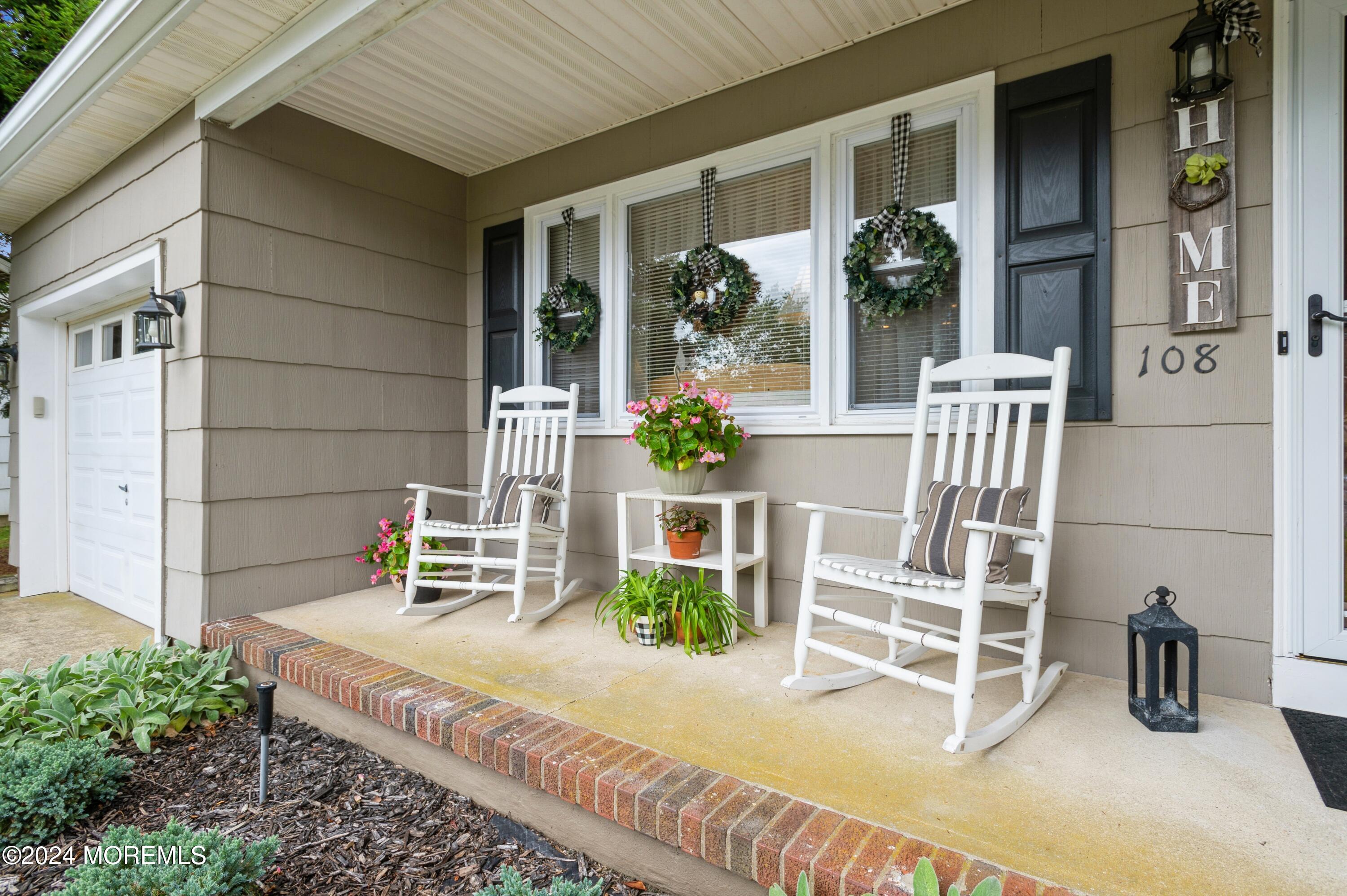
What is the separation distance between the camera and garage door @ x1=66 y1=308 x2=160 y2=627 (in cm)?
343

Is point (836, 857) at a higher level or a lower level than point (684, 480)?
lower

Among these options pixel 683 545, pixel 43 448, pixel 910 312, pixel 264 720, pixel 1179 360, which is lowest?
pixel 264 720

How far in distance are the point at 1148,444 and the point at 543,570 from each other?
7.77ft

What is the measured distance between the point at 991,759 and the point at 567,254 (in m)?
3.06

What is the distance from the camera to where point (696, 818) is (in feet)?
4.64

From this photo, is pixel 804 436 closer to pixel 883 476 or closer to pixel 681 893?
pixel 883 476

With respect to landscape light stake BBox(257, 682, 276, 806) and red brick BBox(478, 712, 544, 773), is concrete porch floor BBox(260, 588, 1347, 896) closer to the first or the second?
red brick BBox(478, 712, 544, 773)

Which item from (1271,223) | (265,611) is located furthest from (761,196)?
(265,611)

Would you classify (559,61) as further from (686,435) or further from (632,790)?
(632,790)

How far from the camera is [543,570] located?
121 inches

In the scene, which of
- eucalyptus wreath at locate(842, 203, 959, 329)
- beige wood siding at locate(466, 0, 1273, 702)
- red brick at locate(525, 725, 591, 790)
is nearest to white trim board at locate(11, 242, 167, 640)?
red brick at locate(525, 725, 591, 790)

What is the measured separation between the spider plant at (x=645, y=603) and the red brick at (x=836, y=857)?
4.45 feet

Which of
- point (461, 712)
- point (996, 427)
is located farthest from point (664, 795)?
point (996, 427)

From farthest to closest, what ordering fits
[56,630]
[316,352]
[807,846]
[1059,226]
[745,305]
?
[56,630] < [316,352] < [745,305] < [1059,226] < [807,846]
